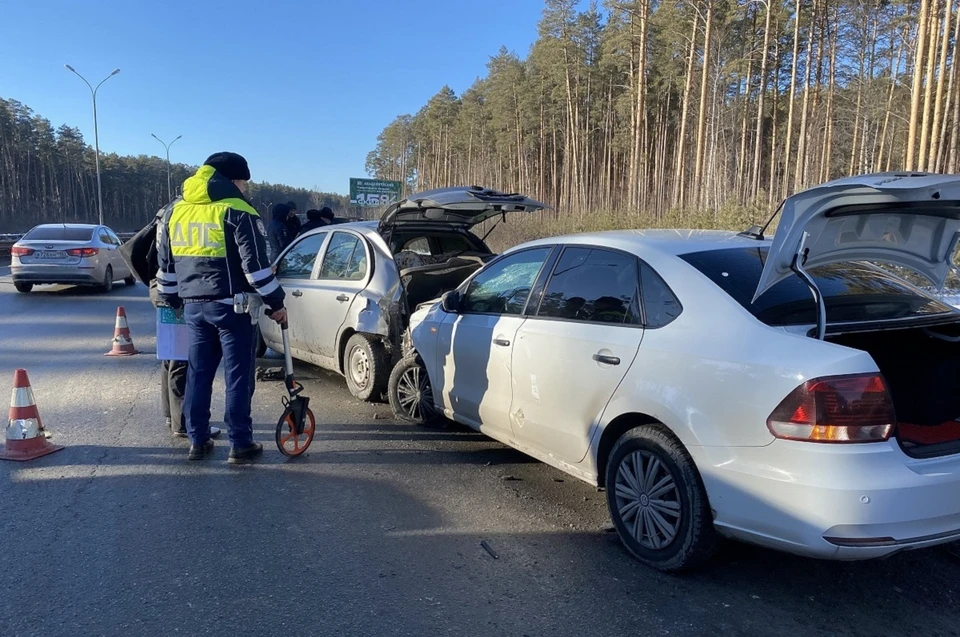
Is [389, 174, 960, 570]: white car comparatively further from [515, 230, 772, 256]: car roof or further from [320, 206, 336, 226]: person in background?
[320, 206, 336, 226]: person in background

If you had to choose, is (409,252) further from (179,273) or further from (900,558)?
(900,558)

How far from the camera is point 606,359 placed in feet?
11.3

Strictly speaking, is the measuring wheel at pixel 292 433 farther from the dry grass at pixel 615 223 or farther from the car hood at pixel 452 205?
the dry grass at pixel 615 223

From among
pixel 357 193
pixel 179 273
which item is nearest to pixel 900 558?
pixel 179 273

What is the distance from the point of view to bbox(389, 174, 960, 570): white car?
2619 millimetres

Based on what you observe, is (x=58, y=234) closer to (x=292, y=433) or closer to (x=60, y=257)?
(x=60, y=257)

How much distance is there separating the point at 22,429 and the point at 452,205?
147 inches

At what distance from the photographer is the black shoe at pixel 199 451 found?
187 inches

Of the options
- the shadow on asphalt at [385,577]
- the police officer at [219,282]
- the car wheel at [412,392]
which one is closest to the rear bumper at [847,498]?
the shadow on asphalt at [385,577]

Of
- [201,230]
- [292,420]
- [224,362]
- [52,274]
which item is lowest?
[292,420]

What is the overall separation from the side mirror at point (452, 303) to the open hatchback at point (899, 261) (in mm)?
2324

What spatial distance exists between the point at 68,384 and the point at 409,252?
3.75m

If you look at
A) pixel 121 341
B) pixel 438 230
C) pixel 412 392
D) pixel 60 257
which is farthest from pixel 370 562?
pixel 60 257

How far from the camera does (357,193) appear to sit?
44438 mm
